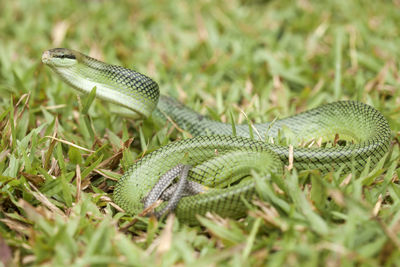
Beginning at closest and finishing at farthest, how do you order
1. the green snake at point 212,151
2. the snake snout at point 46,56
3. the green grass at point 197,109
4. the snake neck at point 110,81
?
1. the green grass at point 197,109
2. the green snake at point 212,151
3. the snake snout at point 46,56
4. the snake neck at point 110,81

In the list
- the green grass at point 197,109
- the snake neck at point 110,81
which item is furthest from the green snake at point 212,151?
the green grass at point 197,109

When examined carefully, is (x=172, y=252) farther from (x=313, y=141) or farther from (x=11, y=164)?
(x=313, y=141)

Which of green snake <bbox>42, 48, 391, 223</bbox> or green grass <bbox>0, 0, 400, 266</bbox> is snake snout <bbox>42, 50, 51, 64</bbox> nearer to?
green snake <bbox>42, 48, 391, 223</bbox>

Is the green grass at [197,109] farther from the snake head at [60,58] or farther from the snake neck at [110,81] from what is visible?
the snake head at [60,58]

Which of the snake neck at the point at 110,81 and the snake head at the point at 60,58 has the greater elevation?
A: the snake head at the point at 60,58

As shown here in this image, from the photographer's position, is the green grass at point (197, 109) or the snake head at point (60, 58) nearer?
the green grass at point (197, 109)

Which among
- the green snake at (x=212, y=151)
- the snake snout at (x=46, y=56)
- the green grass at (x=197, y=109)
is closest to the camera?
the green grass at (x=197, y=109)

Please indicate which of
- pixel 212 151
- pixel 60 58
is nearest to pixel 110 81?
pixel 60 58

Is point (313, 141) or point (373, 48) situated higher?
point (373, 48)

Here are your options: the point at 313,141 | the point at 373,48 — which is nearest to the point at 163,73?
the point at 313,141
